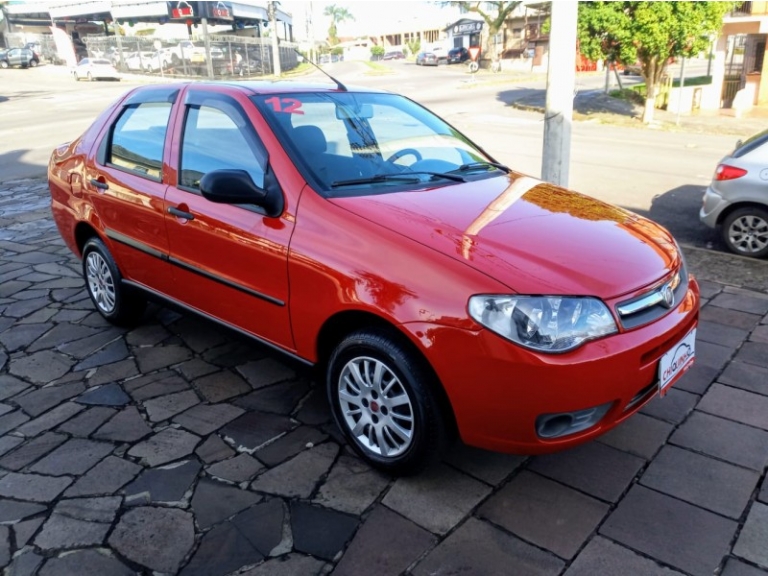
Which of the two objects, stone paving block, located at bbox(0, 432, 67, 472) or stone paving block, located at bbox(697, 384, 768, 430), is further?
stone paving block, located at bbox(697, 384, 768, 430)

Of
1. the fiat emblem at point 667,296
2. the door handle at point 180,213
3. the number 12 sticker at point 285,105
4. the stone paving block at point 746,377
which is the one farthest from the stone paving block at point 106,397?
the stone paving block at point 746,377

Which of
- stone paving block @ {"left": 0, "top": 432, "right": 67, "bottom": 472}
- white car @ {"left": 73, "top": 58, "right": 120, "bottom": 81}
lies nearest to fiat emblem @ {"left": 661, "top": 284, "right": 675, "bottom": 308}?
stone paving block @ {"left": 0, "top": 432, "right": 67, "bottom": 472}

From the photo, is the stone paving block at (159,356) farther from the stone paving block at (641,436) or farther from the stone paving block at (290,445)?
the stone paving block at (641,436)

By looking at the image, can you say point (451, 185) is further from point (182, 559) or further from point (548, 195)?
point (182, 559)

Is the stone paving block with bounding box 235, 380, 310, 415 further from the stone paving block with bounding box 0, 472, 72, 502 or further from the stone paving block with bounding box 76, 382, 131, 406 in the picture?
the stone paving block with bounding box 0, 472, 72, 502

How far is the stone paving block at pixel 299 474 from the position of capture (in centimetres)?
298

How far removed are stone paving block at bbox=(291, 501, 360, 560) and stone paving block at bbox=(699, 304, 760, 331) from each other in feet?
10.4

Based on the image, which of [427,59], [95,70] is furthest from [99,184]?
[427,59]

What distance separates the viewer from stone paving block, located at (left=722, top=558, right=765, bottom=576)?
2.46m

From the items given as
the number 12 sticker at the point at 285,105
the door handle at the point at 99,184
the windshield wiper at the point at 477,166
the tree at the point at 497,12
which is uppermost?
the tree at the point at 497,12

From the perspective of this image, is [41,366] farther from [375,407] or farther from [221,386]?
[375,407]

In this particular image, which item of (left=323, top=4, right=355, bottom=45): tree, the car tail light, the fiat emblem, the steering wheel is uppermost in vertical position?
(left=323, top=4, right=355, bottom=45): tree

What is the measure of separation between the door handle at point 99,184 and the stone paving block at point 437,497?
2.80 metres

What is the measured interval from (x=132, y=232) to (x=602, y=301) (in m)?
2.96
